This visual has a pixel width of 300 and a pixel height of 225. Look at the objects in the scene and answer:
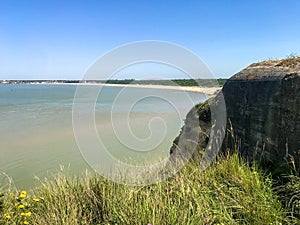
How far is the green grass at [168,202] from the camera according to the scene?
2893mm

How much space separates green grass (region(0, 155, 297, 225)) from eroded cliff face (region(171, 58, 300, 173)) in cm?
51

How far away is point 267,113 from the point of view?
170 inches

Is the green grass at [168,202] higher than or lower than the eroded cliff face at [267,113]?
lower

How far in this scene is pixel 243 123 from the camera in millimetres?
5039

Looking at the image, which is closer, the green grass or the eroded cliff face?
the green grass

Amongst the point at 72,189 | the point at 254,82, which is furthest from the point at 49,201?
the point at 254,82

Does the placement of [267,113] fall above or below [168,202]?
above

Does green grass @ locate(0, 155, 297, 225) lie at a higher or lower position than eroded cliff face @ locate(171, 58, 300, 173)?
lower

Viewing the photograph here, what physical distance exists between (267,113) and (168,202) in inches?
89.4

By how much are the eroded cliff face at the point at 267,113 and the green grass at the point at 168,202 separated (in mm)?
511

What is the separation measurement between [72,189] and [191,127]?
4.24 metres

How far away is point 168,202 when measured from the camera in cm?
305

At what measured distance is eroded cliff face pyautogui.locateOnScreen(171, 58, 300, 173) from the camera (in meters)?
3.81

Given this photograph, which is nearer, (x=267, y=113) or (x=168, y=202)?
(x=168, y=202)
